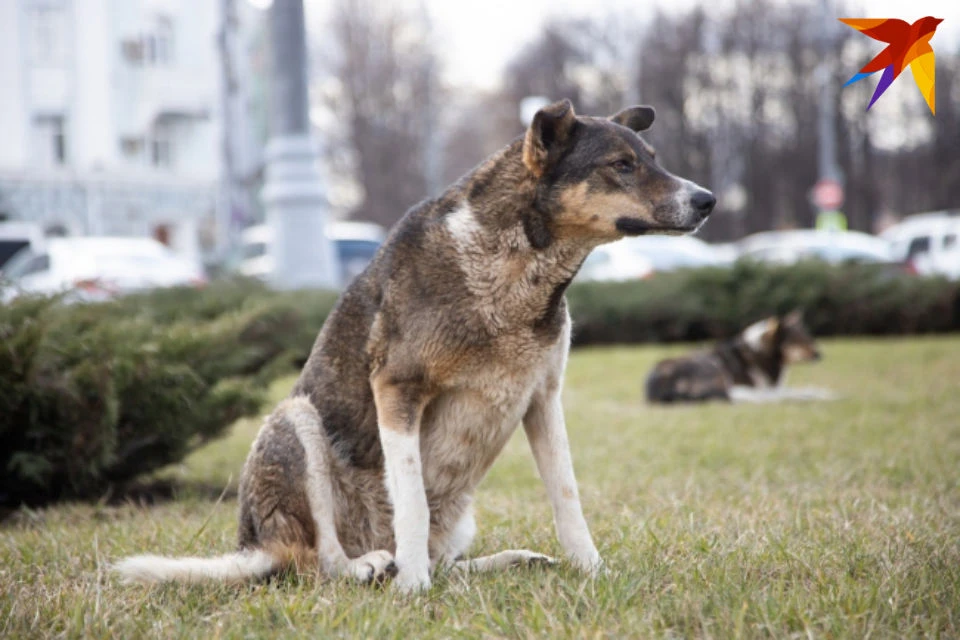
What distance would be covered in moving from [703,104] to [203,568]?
1856 inches

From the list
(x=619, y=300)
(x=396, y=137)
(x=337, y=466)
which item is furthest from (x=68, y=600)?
(x=396, y=137)

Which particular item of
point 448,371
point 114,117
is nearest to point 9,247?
point 114,117

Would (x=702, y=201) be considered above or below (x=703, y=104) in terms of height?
below

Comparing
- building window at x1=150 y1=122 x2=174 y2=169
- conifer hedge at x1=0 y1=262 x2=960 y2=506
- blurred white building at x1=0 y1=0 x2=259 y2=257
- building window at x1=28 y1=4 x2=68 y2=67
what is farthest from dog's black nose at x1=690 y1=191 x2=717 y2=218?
building window at x1=150 y1=122 x2=174 y2=169

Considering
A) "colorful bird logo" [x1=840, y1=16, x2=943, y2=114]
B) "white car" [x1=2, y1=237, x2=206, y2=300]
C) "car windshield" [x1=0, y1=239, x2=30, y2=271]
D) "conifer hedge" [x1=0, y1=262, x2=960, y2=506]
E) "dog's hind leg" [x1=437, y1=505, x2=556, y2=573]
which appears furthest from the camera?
"car windshield" [x1=0, y1=239, x2=30, y2=271]

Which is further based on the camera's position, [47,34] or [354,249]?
[354,249]

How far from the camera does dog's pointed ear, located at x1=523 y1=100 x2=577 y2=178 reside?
3.62 metres

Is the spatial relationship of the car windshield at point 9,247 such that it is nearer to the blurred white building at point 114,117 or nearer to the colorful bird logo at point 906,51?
the blurred white building at point 114,117

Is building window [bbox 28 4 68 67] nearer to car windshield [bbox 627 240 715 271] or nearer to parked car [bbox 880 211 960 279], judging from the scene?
car windshield [bbox 627 240 715 271]

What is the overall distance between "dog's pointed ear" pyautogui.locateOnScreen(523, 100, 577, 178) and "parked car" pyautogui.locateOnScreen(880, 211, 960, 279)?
68.6ft

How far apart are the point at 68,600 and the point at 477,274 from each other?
1797 mm

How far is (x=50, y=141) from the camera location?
26297 mm

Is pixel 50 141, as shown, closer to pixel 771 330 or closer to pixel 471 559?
pixel 771 330

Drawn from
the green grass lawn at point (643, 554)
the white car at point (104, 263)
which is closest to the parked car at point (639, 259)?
the white car at point (104, 263)
